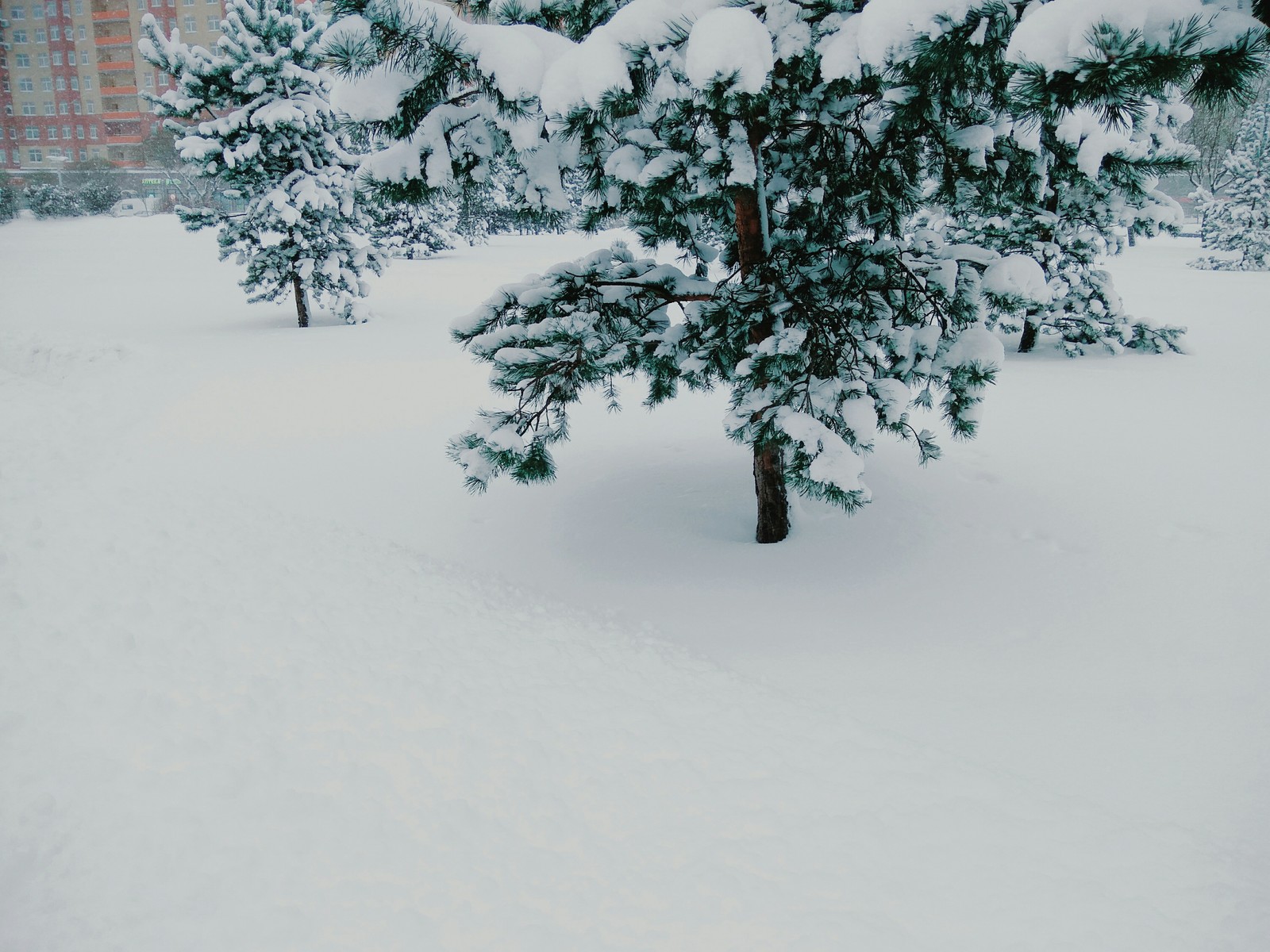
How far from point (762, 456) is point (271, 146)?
1182cm

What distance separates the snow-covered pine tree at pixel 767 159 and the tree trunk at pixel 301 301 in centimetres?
1116

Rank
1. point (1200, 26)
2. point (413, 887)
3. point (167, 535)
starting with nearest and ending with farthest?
point (1200, 26), point (413, 887), point (167, 535)

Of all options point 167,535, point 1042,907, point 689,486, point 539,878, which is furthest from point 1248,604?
point 167,535

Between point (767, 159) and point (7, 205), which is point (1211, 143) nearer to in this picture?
point (767, 159)

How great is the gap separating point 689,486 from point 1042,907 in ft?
14.1

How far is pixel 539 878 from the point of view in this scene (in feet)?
8.50

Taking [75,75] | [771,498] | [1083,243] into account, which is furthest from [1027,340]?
[75,75]

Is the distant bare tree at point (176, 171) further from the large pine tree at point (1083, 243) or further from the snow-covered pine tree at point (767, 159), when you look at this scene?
the snow-covered pine tree at point (767, 159)

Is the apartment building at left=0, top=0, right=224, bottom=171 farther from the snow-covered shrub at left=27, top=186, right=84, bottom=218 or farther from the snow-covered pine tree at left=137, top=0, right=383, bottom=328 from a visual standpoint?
the snow-covered pine tree at left=137, top=0, right=383, bottom=328

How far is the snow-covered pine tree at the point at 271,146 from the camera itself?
1245 cm

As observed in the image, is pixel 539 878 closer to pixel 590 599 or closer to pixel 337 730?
pixel 337 730

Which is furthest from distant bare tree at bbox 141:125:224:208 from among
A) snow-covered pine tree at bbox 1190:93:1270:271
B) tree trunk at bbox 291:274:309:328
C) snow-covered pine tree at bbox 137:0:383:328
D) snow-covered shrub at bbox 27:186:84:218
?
snow-covered pine tree at bbox 1190:93:1270:271

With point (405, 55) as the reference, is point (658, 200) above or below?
below

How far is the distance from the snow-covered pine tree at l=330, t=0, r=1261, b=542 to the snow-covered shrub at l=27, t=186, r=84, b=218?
44.4 metres
